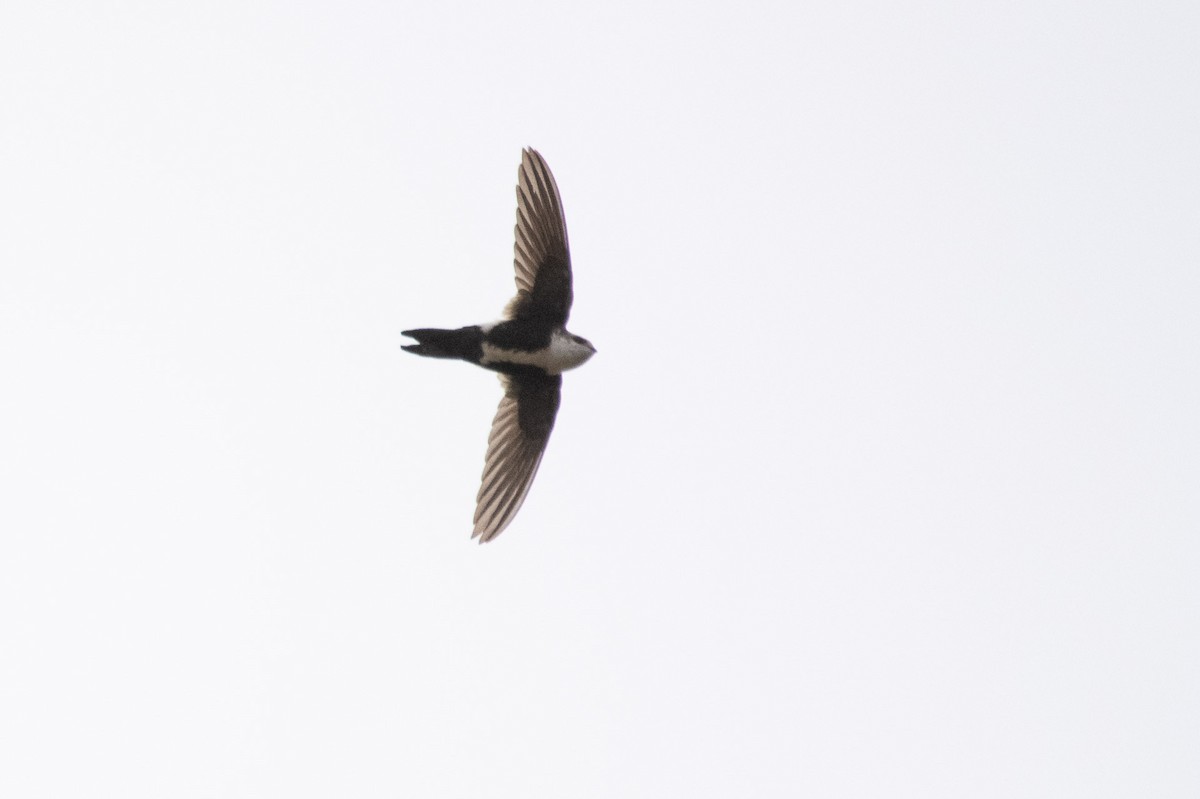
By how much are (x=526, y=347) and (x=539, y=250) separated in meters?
0.43

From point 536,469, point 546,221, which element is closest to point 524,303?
point 546,221

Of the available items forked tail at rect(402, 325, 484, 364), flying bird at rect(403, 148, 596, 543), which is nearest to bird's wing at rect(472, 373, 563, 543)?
flying bird at rect(403, 148, 596, 543)

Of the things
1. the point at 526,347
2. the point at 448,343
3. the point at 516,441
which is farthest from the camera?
the point at 516,441

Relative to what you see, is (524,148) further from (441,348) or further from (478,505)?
Answer: (478,505)

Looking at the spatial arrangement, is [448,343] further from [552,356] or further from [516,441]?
[516,441]

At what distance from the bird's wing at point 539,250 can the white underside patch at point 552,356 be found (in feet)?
0.32

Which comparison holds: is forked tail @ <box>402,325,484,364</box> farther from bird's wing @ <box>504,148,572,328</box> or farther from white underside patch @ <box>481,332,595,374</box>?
bird's wing @ <box>504,148,572,328</box>

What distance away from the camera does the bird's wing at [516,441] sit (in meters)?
5.97

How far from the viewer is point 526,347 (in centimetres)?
595

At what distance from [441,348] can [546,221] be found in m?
0.74

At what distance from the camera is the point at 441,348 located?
5723 millimetres

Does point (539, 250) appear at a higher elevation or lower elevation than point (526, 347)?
higher

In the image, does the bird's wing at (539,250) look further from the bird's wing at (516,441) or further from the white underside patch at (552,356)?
the bird's wing at (516,441)

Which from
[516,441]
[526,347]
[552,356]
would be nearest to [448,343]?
[526,347]
